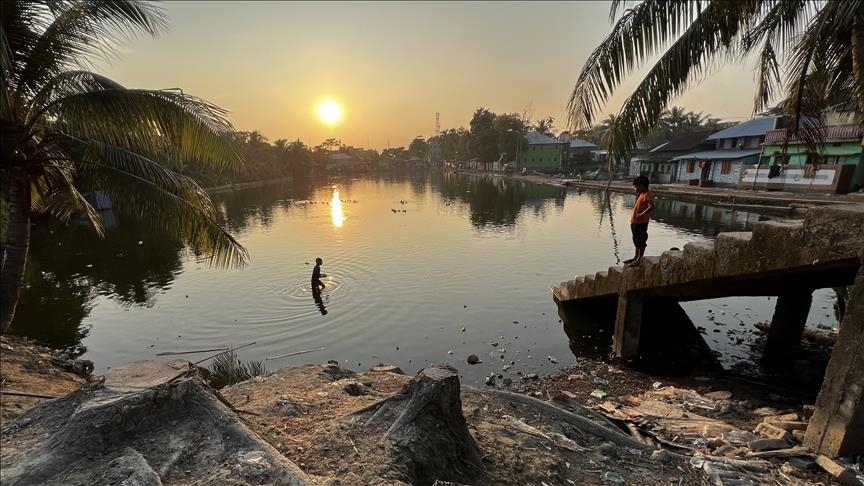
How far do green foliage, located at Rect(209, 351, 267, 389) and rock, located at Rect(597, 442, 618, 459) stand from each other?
334 inches

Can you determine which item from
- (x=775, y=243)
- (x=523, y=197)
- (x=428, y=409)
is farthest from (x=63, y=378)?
(x=523, y=197)

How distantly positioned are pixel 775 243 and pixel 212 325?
14917 mm

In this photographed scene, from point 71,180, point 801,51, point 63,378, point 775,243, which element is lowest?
point 63,378

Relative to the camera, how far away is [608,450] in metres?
4.81

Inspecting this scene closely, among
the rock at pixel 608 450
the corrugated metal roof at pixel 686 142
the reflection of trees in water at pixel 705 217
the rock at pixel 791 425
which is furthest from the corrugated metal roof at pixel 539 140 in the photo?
the rock at pixel 608 450

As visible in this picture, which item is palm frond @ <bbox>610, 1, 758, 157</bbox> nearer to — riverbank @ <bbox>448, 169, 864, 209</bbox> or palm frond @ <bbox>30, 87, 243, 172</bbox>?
palm frond @ <bbox>30, 87, 243, 172</bbox>

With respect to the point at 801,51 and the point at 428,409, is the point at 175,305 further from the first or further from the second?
the point at 801,51

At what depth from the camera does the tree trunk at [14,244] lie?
6320 mm

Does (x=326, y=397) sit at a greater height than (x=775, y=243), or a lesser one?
lesser

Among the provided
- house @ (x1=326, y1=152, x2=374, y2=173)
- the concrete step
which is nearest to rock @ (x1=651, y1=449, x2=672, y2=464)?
the concrete step

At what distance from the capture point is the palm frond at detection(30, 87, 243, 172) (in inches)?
244

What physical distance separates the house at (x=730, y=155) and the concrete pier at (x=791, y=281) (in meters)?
37.9

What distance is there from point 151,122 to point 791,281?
1325 cm

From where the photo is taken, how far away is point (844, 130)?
94.1 ft
